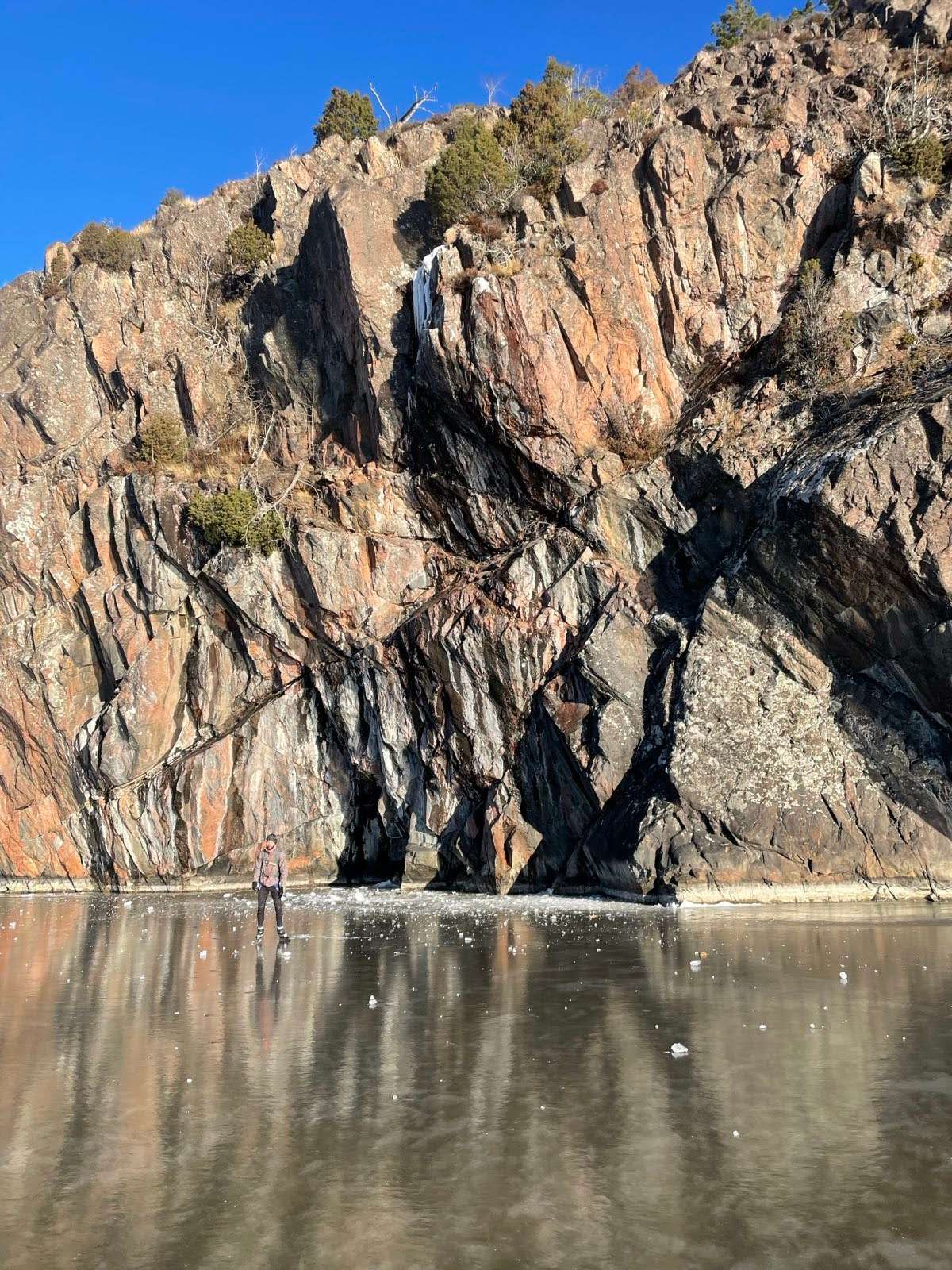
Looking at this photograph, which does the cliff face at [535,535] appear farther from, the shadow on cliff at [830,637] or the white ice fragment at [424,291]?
the white ice fragment at [424,291]

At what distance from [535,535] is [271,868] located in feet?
56.0

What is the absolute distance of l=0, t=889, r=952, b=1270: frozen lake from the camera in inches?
206

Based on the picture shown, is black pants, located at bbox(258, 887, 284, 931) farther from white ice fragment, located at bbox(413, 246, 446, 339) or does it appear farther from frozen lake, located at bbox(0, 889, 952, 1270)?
white ice fragment, located at bbox(413, 246, 446, 339)

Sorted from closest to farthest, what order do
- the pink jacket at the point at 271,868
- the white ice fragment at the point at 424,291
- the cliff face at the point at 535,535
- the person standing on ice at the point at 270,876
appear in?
1. the person standing on ice at the point at 270,876
2. the pink jacket at the point at 271,868
3. the cliff face at the point at 535,535
4. the white ice fragment at the point at 424,291

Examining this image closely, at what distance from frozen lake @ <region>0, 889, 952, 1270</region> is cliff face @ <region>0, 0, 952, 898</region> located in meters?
9.99

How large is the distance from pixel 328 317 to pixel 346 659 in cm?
1496

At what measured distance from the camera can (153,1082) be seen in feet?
27.2

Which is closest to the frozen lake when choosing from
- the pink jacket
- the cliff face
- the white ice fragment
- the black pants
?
the black pants

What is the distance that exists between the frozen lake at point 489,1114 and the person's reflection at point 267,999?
65 mm

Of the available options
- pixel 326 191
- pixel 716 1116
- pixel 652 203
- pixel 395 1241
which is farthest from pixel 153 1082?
pixel 326 191

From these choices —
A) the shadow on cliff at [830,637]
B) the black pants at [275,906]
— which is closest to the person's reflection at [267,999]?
the black pants at [275,906]

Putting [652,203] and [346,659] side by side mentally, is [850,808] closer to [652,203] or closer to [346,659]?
[346,659]

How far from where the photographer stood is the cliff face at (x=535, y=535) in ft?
76.3

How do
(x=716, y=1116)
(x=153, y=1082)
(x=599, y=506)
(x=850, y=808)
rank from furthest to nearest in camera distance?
(x=599, y=506) → (x=850, y=808) → (x=153, y=1082) → (x=716, y=1116)
